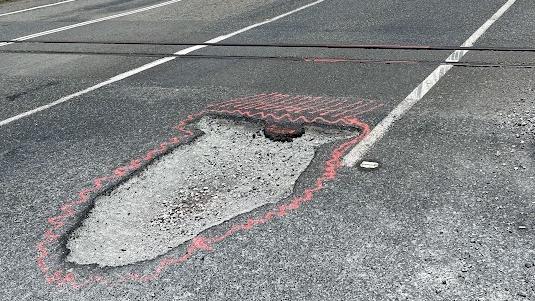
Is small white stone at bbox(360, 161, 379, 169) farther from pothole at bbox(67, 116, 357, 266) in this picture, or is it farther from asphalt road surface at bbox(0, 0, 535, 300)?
pothole at bbox(67, 116, 357, 266)

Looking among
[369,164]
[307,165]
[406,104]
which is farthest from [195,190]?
[406,104]

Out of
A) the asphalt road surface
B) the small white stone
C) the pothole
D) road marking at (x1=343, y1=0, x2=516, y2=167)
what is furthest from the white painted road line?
the small white stone

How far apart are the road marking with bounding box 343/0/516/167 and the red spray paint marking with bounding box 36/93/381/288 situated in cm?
9

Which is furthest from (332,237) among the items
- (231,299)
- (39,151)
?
(39,151)

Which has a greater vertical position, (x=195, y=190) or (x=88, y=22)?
(x=88, y=22)

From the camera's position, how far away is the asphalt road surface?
3316 millimetres

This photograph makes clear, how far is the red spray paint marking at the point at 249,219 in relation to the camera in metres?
3.48

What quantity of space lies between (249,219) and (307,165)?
94 cm

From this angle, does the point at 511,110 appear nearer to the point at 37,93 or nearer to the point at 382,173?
the point at 382,173

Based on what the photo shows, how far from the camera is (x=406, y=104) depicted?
5.87 m

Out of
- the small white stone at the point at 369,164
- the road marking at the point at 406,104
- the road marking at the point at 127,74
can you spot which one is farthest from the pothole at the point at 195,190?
the road marking at the point at 127,74

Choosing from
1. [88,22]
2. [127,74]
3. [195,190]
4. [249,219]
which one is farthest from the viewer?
[88,22]

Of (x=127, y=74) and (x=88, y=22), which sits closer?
(x=127, y=74)

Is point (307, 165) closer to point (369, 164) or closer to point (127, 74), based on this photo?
point (369, 164)
